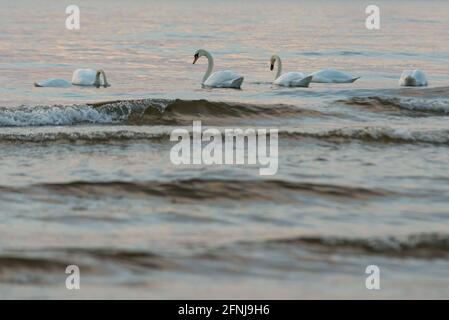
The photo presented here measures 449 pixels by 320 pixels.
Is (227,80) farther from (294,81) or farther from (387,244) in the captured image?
(387,244)

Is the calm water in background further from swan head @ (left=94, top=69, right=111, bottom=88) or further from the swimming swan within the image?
swan head @ (left=94, top=69, right=111, bottom=88)

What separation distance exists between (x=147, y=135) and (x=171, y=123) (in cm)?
276

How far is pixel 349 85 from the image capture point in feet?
108

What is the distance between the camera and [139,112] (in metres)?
23.8

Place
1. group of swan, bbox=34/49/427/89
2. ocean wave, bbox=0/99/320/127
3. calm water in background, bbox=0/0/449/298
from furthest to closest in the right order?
group of swan, bbox=34/49/427/89
ocean wave, bbox=0/99/320/127
calm water in background, bbox=0/0/449/298

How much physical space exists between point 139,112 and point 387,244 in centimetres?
1190

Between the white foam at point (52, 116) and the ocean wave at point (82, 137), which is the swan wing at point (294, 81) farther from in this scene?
the ocean wave at point (82, 137)

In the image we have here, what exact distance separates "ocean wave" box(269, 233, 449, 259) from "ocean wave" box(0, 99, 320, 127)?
10.5m

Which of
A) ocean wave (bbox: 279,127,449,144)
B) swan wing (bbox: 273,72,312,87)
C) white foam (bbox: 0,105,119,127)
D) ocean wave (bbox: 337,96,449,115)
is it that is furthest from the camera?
swan wing (bbox: 273,72,312,87)

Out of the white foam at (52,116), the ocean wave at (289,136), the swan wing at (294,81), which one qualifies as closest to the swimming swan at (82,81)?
the swan wing at (294,81)

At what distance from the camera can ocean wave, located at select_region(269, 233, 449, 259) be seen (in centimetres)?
1212

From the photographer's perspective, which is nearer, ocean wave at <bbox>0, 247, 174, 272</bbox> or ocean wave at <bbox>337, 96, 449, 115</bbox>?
ocean wave at <bbox>0, 247, 174, 272</bbox>

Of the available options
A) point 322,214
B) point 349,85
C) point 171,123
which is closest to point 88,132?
point 171,123

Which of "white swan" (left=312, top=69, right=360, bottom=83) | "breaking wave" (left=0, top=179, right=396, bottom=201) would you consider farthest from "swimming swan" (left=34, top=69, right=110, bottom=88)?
"breaking wave" (left=0, top=179, right=396, bottom=201)
